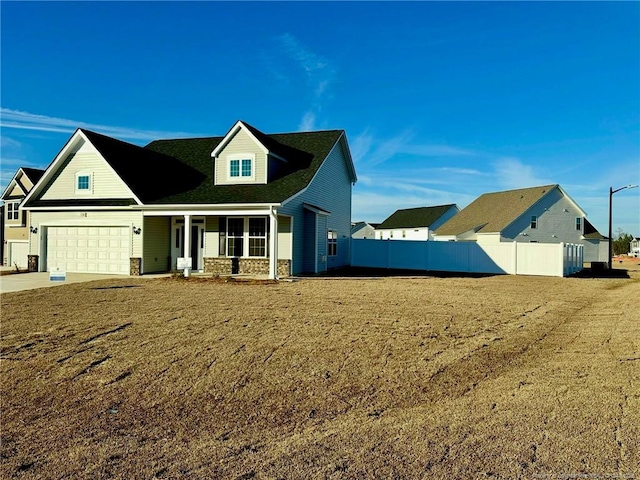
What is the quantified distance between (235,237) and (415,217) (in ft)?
144

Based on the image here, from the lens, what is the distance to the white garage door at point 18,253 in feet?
96.0

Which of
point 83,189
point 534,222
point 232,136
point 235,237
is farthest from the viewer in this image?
point 534,222

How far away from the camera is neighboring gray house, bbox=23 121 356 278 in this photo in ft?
68.6

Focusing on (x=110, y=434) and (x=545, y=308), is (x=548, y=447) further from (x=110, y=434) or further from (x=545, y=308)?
(x=545, y=308)

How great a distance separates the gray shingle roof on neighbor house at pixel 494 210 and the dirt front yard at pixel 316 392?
27192 millimetres

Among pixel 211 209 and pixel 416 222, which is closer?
pixel 211 209

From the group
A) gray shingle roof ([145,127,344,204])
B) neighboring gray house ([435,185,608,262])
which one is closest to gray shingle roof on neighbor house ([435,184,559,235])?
neighboring gray house ([435,185,608,262])

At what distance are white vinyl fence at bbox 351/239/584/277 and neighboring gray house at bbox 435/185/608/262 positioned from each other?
8.65 metres

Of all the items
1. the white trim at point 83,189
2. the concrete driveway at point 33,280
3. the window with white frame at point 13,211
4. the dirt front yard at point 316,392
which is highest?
the white trim at point 83,189

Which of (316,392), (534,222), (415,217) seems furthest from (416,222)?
(316,392)

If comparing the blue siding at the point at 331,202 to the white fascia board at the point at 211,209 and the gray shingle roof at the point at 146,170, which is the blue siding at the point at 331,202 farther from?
the gray shingle roof at the point at 146,170

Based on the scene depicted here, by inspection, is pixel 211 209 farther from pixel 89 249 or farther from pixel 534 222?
pixel 534 222

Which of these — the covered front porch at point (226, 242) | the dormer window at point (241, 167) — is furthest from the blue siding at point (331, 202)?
the dormer window at point (241, 167)

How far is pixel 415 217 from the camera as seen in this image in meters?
62.5
